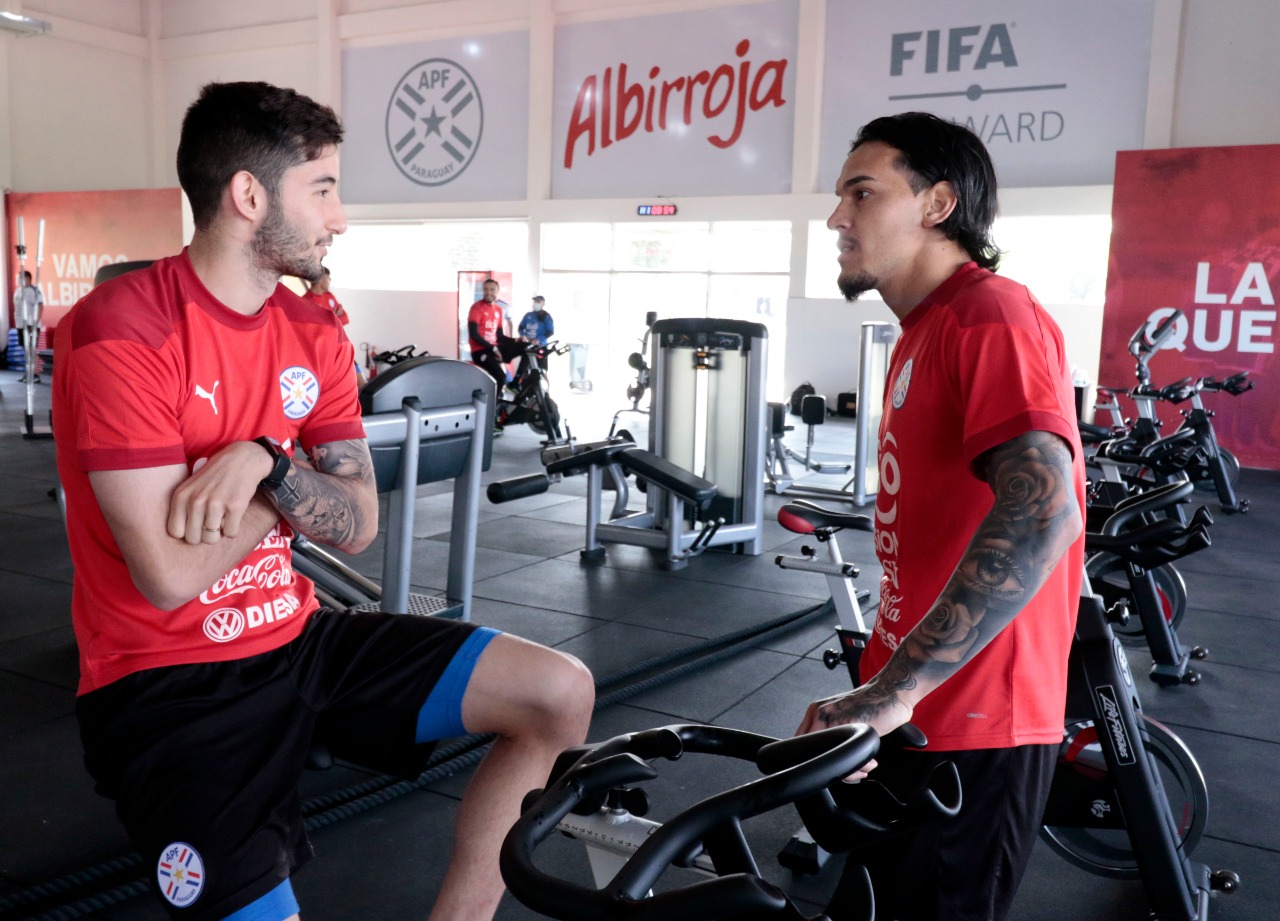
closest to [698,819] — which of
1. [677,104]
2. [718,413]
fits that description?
[718,413]

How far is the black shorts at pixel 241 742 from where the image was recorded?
1.47m

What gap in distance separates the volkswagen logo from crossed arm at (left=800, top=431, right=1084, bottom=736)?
51.3 feet

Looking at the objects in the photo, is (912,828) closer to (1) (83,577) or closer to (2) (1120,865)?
(1) (83,577)

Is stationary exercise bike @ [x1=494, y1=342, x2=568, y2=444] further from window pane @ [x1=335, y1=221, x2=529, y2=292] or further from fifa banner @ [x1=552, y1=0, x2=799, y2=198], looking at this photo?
window pane @ [x1=335, y1=221, x2=529, y2=292]

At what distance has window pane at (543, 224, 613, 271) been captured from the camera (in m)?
15.2

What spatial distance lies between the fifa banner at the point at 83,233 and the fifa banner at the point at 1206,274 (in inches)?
497

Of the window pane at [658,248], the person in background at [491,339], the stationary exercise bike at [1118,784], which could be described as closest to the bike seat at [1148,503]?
the stationary exercise bike at [1118,784]

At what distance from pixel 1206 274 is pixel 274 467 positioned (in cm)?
1048

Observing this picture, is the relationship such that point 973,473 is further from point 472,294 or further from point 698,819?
point 472,294

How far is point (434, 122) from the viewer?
16.2m

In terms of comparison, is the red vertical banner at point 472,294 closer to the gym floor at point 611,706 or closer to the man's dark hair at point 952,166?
the gym floor at point 611,706

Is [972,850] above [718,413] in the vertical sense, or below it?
below

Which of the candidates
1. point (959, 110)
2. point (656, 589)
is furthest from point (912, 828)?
point (959, 110)

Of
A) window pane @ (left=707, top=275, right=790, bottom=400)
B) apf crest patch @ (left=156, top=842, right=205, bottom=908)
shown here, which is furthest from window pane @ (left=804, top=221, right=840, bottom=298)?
apf crest patch @ (left=156, top=842, right=205, bottom=908)
